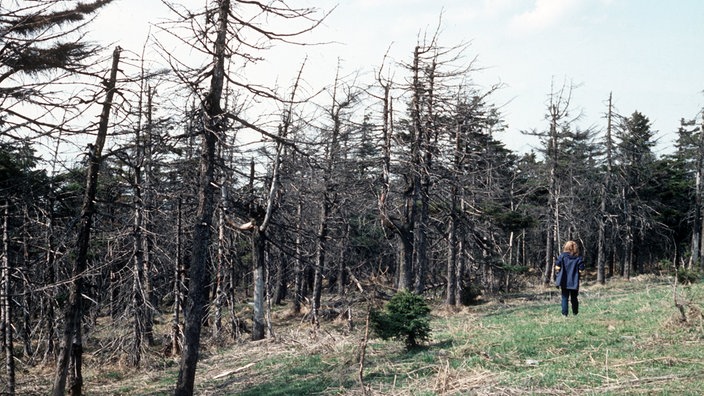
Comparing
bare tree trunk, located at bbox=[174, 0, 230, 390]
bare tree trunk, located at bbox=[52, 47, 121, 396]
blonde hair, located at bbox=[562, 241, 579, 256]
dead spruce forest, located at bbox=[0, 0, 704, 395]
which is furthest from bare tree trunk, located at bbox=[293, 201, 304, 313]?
bare tree trunk, located at bbox=[174, 0, 230, 390]

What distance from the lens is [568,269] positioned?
37.9 feet

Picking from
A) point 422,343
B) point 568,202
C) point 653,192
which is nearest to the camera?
point 422,343

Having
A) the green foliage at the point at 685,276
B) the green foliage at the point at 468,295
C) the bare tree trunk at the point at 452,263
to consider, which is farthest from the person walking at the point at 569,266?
the green foliage at the point at 468,295

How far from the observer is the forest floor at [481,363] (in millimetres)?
7688

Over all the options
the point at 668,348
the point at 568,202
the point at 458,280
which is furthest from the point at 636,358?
the point at 568,202

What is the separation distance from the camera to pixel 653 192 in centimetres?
4722

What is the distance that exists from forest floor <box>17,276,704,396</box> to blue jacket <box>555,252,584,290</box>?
0.99 metres

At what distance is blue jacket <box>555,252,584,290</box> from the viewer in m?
11.5

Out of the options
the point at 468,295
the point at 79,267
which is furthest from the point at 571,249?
the point at 468,295

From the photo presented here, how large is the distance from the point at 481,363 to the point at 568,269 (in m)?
3.41

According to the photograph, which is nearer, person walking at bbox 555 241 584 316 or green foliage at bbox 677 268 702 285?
person walking at bbox 555 241 584 316

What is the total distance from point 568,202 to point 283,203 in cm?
2128

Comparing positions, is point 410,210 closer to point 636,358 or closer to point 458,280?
point 458,280

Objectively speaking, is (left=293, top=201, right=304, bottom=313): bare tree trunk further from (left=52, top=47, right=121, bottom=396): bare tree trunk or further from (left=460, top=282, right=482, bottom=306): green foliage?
(left=52, top=47, right=121, bottom=396): bare tree trunk
